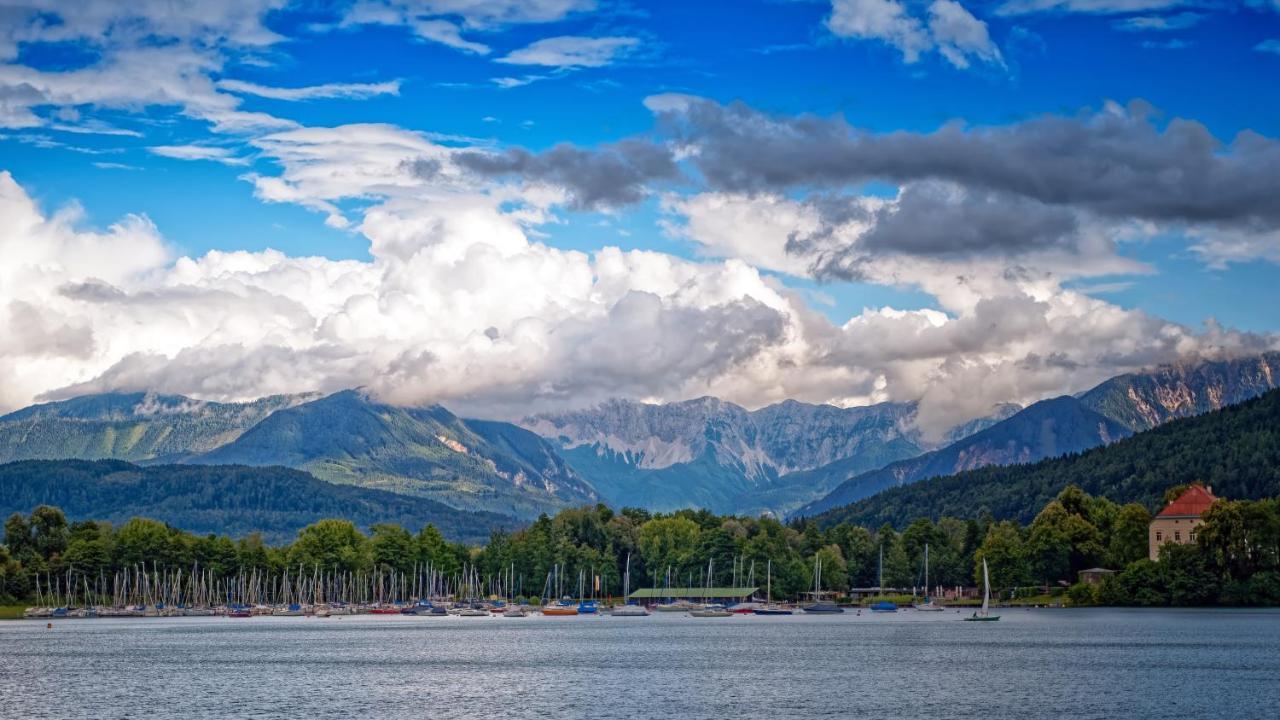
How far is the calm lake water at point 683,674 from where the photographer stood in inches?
3676

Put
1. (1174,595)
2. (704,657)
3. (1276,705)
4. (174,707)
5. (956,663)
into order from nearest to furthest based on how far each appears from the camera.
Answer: (1276,705), (174,707), (956,663), (704,657), (1174,595)

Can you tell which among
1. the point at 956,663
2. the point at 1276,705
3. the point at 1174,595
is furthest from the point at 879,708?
the point at 1174,595

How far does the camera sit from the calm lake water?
93375 mm

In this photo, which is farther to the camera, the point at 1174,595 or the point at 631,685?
the point at 1174,595

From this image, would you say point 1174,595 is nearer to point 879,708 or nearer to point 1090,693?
point 1090,693

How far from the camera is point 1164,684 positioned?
104m

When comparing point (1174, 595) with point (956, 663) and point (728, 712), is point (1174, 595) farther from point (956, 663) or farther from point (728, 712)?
point (728, 712)

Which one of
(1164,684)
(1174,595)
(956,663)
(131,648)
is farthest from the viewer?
(1174,595)

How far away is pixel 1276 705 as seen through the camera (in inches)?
3551

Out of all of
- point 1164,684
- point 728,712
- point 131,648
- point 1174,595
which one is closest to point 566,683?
point 728,712

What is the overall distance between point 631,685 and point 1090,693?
108 feet

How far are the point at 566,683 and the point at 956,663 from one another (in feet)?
116

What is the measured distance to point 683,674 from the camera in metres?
118

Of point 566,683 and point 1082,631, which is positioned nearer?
point 566,683
